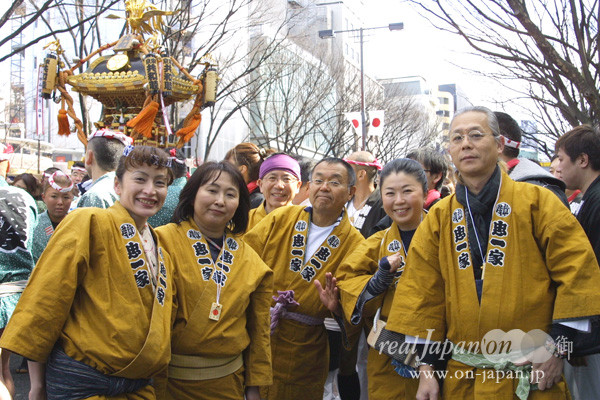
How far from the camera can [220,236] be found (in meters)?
2.89

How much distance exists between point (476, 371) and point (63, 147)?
34521 millimetres

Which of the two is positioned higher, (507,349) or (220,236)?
(220,236)

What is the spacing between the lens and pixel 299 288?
3.41 m

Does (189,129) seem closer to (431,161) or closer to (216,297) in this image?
(431,161)

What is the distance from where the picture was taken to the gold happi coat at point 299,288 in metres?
3.38

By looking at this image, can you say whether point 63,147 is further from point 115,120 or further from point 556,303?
point 556,303

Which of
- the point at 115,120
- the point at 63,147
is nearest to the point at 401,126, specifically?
the point at 115,120

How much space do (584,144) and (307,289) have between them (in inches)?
76.7

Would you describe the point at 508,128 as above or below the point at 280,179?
above

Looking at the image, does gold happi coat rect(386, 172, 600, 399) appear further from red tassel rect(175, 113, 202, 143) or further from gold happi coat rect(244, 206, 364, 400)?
red tassel rect(175, 113, 202, 143)

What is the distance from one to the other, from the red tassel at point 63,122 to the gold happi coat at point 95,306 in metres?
5.76

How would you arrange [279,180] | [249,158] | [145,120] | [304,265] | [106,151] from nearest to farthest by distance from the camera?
[106,151] → [304,265] → [279,180] → [249,158] → [145,120]

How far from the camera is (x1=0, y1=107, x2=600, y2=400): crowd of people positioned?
7.02 feet

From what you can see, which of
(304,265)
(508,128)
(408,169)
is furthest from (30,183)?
(508,128)
